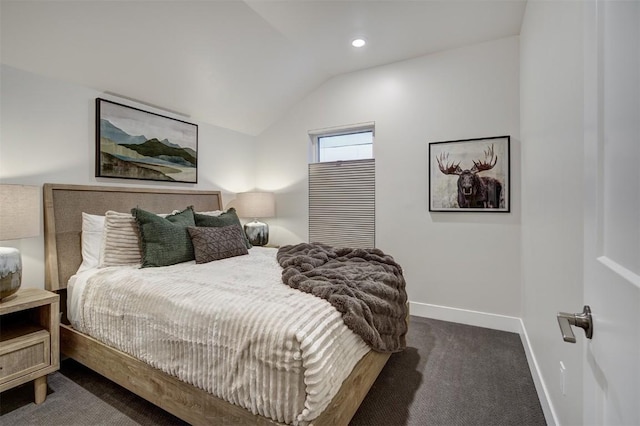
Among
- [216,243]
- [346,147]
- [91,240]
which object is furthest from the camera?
[346,147]

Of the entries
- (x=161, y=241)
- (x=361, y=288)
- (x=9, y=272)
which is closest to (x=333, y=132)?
(x=161, y=241)

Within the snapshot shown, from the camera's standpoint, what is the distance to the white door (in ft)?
1.65

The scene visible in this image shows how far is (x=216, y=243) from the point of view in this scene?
8.59 ft

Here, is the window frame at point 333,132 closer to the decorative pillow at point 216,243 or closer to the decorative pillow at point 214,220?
the decorative pillow at point 214,220

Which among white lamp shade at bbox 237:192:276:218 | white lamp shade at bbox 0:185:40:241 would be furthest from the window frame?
white lamp shade at bbox 0:185:40:241

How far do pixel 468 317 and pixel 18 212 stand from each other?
372 cm

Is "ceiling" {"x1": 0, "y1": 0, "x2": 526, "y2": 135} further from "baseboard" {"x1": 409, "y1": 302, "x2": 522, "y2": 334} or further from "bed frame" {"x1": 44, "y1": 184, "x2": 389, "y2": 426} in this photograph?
"baseboard" {"x1": 409, "y1": 302, "x2": 522, "y2": 334}

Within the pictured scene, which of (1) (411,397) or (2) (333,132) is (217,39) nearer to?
(2) (333,132)

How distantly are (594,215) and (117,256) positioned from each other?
9.05 feet

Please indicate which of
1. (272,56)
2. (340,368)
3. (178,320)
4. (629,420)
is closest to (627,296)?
(629,420)

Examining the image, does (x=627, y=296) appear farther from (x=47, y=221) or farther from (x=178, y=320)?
(x=47, y=221)

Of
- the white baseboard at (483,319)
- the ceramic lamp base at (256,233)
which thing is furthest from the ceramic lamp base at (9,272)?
the white baseboard at (483,319)

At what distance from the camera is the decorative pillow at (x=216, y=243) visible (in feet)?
8.25

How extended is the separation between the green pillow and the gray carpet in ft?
2.91
